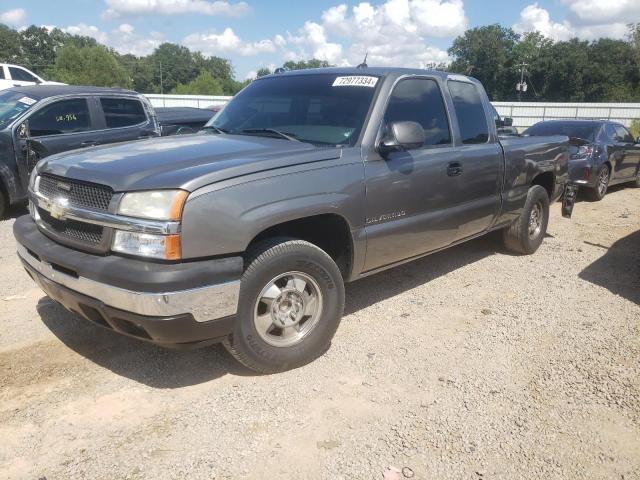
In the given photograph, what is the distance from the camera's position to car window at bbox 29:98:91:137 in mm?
7012

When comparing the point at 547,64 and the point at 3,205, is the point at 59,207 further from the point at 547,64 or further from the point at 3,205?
the point at 547,64

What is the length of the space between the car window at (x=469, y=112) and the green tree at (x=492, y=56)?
313 feet

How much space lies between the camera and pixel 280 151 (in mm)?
3295

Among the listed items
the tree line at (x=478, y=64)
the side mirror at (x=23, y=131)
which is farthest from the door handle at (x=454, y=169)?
the tree line at (x=478, y=64)

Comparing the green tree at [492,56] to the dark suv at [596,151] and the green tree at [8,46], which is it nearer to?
the green tree at [8,46]

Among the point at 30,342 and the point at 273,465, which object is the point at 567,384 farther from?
the point at 30,342

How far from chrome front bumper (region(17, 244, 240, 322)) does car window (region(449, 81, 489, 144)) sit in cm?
275

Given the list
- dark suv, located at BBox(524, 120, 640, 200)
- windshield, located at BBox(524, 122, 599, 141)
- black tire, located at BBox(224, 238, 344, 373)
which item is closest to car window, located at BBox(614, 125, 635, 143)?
dark suv, located at BBox(524, 120, 640, 200)

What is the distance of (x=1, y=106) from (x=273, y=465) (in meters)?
7.04

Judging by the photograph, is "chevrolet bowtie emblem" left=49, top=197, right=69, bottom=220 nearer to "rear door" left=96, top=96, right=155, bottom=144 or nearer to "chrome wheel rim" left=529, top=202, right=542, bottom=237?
"rear door" left=96, top=96, right=155, bottom=144

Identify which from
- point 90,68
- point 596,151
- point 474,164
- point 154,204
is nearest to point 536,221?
point 474,164

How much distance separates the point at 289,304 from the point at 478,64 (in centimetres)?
10799

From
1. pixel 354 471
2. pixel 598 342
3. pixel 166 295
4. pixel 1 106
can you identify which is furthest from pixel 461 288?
pixel 1 106

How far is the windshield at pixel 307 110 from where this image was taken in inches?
147
